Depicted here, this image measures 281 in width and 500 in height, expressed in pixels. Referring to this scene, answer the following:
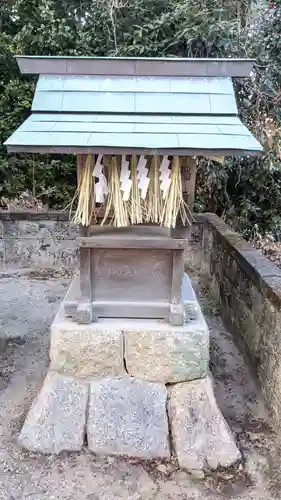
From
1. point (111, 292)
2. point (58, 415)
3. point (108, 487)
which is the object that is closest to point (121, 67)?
point (111, 292)

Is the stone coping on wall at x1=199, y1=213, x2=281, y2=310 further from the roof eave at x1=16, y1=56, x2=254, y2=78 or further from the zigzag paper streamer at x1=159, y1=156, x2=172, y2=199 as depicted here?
the roof eave at x1=16, y1=56, x2=254, y2=78

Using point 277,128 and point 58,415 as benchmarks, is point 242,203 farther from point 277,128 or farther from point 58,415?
point 58,415

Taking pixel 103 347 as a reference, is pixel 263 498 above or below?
below

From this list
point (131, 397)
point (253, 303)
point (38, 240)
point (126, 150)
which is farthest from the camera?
point (38, 240)

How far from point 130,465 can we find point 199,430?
436 millimetres

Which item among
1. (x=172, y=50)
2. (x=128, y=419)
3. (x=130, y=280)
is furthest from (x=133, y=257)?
(x=172, y=50)

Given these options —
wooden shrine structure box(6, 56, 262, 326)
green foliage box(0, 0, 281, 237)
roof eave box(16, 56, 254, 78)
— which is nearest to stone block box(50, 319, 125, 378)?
wooden shrine structure box(6, 56, 262, 326)

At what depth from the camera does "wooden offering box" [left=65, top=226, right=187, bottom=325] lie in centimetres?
240

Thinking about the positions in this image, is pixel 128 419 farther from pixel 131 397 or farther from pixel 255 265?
pixel 255 265

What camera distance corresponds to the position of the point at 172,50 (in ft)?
18.2

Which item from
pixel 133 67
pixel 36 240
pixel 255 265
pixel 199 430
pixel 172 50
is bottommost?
pixel 199 430

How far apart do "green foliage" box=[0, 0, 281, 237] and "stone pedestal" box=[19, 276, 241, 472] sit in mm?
3360

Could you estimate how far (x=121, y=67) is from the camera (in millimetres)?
2314

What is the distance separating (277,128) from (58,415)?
451 cm
